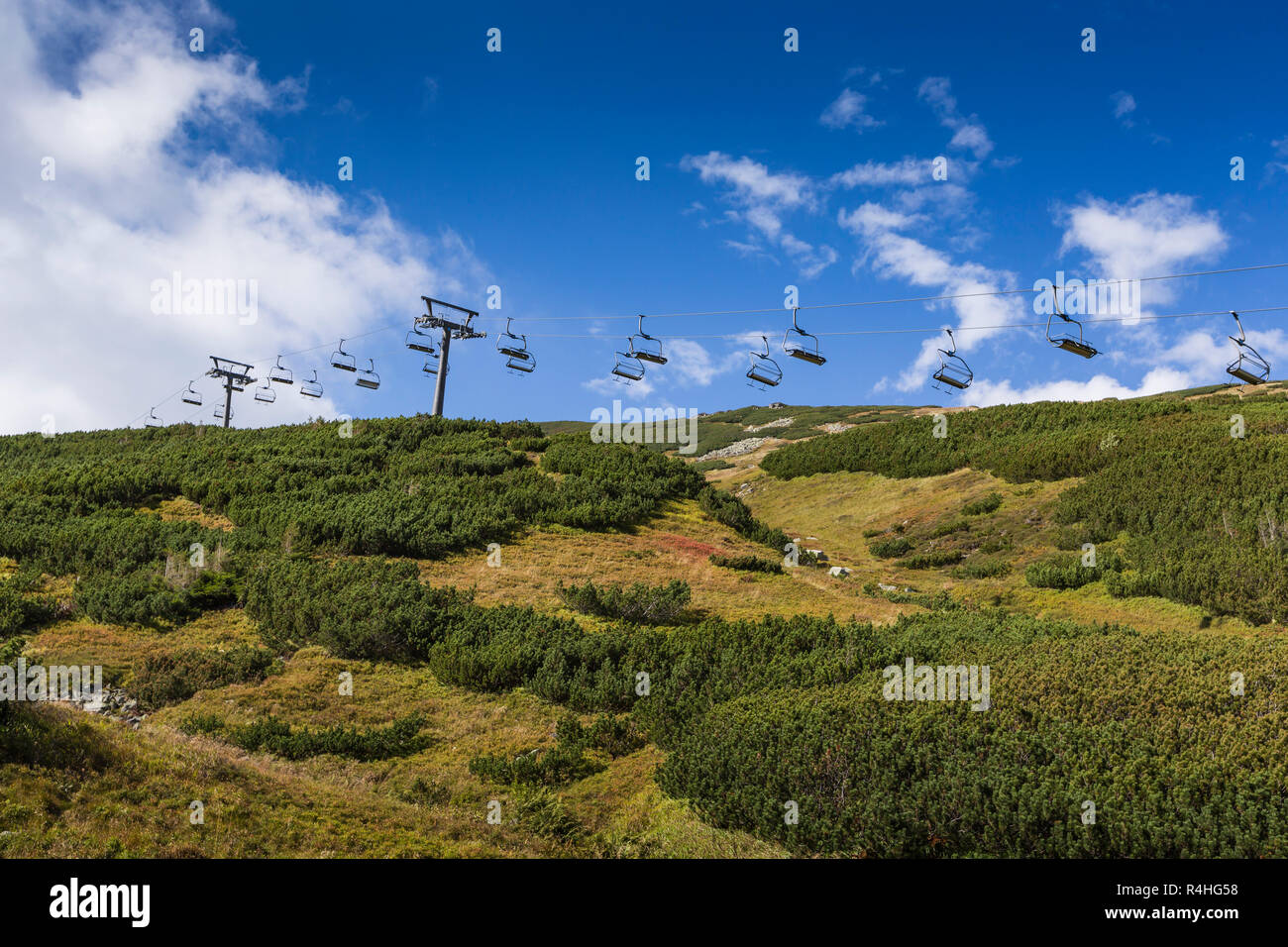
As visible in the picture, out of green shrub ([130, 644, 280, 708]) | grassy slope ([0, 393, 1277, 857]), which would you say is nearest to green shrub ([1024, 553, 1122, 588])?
grassy slope ([0, 393, 1277, 857])

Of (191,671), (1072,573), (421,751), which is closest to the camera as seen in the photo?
(421,751)

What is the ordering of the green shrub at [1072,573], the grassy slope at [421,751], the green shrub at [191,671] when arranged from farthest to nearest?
the green shrub at [1072,573] < the green shrub at [191,671] < the grassy slope at [421,751]

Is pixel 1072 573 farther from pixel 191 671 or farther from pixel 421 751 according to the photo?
pixel 191 671

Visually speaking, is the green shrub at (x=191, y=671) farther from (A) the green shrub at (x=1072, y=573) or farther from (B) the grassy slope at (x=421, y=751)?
(A) the green shrub at (x=1072, y=573)

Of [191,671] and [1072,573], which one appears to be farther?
[1072,573]

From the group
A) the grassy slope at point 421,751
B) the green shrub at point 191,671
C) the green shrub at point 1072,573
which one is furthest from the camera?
the green shrub at point 1072,573

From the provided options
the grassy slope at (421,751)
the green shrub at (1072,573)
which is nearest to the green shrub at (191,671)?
the grassy slope at (421,751)

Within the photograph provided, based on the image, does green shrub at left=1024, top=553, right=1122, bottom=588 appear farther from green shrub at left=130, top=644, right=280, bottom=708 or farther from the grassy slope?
green shrub at left=130, top=644, right=280, bottom=708

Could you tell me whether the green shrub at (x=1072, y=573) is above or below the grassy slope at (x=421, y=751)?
above

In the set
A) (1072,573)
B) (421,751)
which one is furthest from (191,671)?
(1072,573)

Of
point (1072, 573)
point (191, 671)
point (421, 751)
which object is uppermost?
point (1072, 573)

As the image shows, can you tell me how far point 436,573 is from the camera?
1900cm

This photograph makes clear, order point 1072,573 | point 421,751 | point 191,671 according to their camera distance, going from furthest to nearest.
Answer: point 1072,573, point 191,671, point 421,751

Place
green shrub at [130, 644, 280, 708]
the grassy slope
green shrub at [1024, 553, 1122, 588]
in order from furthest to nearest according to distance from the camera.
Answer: green shrub at [1024, 553, 1122, 588]
green shrub at [130, 644, 280, 708]
the grassy slope
